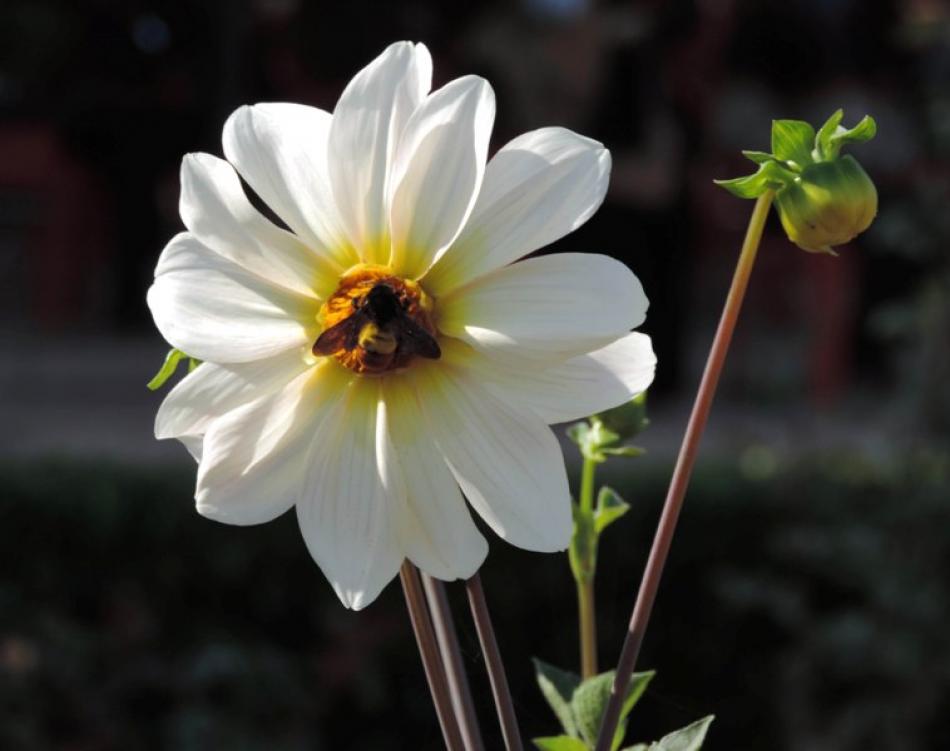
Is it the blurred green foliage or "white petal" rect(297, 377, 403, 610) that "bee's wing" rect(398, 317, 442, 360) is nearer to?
"white petal" rect(297, 377, 403, 610)

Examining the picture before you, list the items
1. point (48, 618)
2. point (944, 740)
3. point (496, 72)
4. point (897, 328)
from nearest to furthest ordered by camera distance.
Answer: point (48, 618) < point (944, 740) < point (897, 328) < point (496, 72)

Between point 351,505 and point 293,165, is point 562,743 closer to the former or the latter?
point 351,505

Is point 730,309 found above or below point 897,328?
above

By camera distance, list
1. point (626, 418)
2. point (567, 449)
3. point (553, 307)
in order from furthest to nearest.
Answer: point (567, 449)
point (626, 418)
point (553, 307)

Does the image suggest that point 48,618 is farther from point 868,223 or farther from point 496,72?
point 496,72

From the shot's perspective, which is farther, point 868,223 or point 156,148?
point 156,148

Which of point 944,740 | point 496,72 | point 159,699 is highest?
point 496,72

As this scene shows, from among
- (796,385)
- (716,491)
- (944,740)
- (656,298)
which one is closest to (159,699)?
(716,491)

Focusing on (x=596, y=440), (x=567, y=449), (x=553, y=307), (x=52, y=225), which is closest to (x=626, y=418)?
(x=596, y=440)
